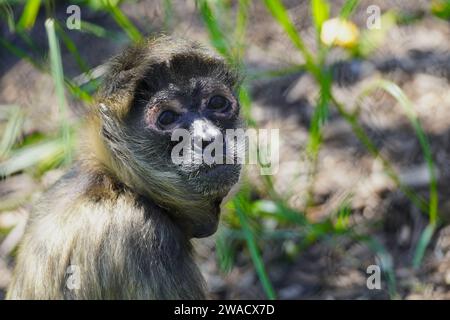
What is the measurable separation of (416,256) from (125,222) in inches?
115

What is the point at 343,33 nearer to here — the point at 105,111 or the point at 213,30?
the point at 213,30

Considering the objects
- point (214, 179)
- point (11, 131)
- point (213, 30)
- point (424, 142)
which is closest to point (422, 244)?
point (424, 142)

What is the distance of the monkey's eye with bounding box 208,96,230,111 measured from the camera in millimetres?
5750

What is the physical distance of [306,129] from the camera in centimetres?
846

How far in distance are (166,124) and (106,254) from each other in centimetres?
88

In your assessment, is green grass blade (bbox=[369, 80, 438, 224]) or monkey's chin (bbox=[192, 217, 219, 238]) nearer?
monkey's chin (bbox=[192, 217, 219, 238])

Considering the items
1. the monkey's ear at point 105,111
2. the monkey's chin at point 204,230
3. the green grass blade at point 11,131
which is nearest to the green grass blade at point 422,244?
the monkey's chin at point 204,230

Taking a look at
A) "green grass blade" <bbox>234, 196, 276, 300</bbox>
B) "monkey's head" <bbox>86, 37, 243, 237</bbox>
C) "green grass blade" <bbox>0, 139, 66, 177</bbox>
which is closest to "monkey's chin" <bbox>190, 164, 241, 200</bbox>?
"monkey's head" <bbox>86, 37, 243, 237</bbox>

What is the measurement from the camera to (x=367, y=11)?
8648 mm

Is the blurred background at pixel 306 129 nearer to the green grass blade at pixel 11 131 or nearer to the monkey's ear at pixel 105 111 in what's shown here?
the green grass blade at pixel 11 131

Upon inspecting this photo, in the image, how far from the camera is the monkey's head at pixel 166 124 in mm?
5609

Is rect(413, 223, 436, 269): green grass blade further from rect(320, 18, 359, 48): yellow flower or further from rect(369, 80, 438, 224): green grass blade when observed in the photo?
rect(320, 18, 359, 48): yellow flower

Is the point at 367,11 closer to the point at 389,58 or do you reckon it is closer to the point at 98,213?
the point at 389,58
